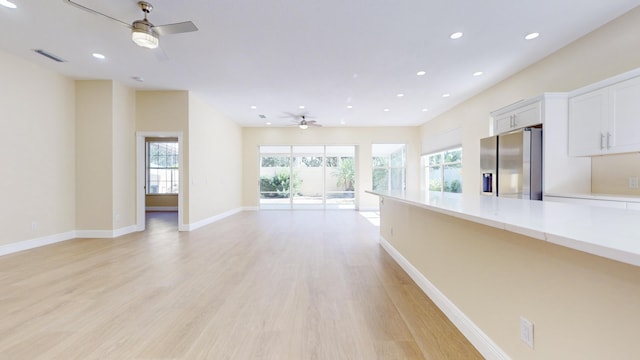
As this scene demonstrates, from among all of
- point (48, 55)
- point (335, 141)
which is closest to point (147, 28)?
point (48, 55)

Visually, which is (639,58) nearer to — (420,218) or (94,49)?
(420,218)

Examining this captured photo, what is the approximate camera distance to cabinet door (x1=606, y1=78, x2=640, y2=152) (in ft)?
8.68

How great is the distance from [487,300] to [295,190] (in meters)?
7.93

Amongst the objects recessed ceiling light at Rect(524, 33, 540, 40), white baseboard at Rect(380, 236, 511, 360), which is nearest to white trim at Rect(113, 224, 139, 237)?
white baseboard at Rect(380, 236, 511, 360)

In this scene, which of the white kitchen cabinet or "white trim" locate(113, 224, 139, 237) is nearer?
the white kitchen cabinet

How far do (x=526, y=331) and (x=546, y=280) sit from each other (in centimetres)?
31

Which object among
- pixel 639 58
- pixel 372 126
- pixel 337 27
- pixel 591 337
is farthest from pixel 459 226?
pixel 372 126

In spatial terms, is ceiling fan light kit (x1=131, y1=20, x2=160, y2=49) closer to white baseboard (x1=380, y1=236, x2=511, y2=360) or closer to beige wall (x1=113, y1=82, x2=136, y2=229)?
beige wall (x1=113, y1=82, x2=136, y2=229)

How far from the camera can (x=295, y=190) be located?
9336 millimetres

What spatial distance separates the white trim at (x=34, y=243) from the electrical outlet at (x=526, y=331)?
239 inches

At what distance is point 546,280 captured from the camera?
1.22 meters

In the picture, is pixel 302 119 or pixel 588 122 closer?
pixel 588 122

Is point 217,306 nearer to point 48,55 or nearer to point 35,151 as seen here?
point 35,151

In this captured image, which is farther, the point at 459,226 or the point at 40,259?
the point at 40,259
